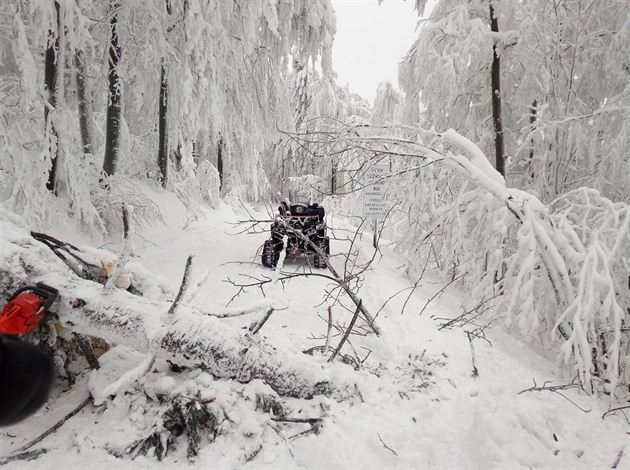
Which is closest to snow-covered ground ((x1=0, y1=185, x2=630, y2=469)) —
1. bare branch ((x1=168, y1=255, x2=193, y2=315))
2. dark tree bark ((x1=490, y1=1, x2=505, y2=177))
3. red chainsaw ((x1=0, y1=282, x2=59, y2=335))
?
bare branch ((x1=168, y1=255, x2=193, y2=315))

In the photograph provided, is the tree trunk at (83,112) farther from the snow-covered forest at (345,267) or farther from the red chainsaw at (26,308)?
the red chainsaw at (26,308)

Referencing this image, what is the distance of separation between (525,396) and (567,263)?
1396 mm

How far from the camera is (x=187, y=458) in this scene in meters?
2.03

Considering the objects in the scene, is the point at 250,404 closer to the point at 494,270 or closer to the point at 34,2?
the point at 494,270

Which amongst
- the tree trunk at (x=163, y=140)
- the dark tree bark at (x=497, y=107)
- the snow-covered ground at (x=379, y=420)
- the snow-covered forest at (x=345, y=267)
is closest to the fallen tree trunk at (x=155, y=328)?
the snow-covered forest at (x=345, y=267)

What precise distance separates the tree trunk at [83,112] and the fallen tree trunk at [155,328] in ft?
21.5

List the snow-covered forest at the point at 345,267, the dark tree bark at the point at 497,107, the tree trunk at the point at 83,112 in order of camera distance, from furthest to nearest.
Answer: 1. the tree trunk at the point at 83,112
2. the dark tree bark at the point at 497,107
3. the snow-covered forest at the point at 345,267

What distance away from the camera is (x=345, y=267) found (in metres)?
3.50

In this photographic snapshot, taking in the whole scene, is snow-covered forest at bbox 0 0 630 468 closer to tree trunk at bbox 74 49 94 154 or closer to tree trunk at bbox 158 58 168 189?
tree trunk at bbox 74 49 94 154

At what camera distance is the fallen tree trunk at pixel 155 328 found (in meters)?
2.41

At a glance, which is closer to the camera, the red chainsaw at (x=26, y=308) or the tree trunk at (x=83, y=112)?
the red chainsaw at (x=26, y=308)

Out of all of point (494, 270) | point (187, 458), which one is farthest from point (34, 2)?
point (494, 270)

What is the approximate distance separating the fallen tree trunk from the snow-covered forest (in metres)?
0.02

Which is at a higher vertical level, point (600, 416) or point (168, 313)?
point (168, 313)
